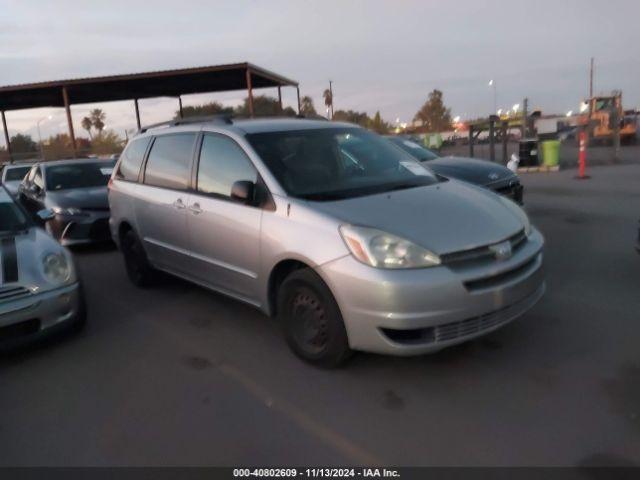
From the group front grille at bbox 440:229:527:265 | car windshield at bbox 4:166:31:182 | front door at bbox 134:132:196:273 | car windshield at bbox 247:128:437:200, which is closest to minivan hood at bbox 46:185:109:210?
front door at bbox 134:132:196:273

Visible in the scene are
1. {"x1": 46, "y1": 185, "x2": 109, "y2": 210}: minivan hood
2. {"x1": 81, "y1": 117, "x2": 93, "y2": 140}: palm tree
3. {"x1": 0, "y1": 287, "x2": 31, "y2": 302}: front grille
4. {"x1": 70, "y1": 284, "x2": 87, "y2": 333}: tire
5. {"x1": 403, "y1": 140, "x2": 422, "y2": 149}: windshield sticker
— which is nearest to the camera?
{"x1": 0, "y1": 287, "x2": 31, "y2": 302}: front grille

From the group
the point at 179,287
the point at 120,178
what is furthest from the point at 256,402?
the point at 120,178

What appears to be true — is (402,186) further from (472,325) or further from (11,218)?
(11,218)

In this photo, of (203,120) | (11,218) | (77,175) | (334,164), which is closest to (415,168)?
(334,164)

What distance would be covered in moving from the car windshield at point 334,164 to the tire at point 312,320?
657 mm

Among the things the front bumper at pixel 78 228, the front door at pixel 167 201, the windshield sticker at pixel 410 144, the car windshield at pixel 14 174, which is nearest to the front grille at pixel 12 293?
the front door at pixel 167 201

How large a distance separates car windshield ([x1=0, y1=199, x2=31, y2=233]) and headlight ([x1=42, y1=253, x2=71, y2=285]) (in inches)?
30.9

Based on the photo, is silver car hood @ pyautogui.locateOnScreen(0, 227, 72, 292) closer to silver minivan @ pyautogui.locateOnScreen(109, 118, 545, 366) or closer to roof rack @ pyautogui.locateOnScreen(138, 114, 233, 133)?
silver minivan @ pyautogui.locateOnScreen(109, 118, 545, 366)

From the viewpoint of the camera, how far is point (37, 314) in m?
4.10

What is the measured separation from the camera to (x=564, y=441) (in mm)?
2764

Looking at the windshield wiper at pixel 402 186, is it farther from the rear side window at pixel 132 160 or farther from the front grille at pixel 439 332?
the rear side window at pixel 132 160

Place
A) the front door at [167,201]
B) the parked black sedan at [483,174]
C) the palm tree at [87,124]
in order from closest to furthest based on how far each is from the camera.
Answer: the front door at [167,201], the parked black sedan at [483,174], the palm tree at [87,124]

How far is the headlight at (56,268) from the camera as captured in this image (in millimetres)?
4312

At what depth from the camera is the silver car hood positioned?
163 inches
